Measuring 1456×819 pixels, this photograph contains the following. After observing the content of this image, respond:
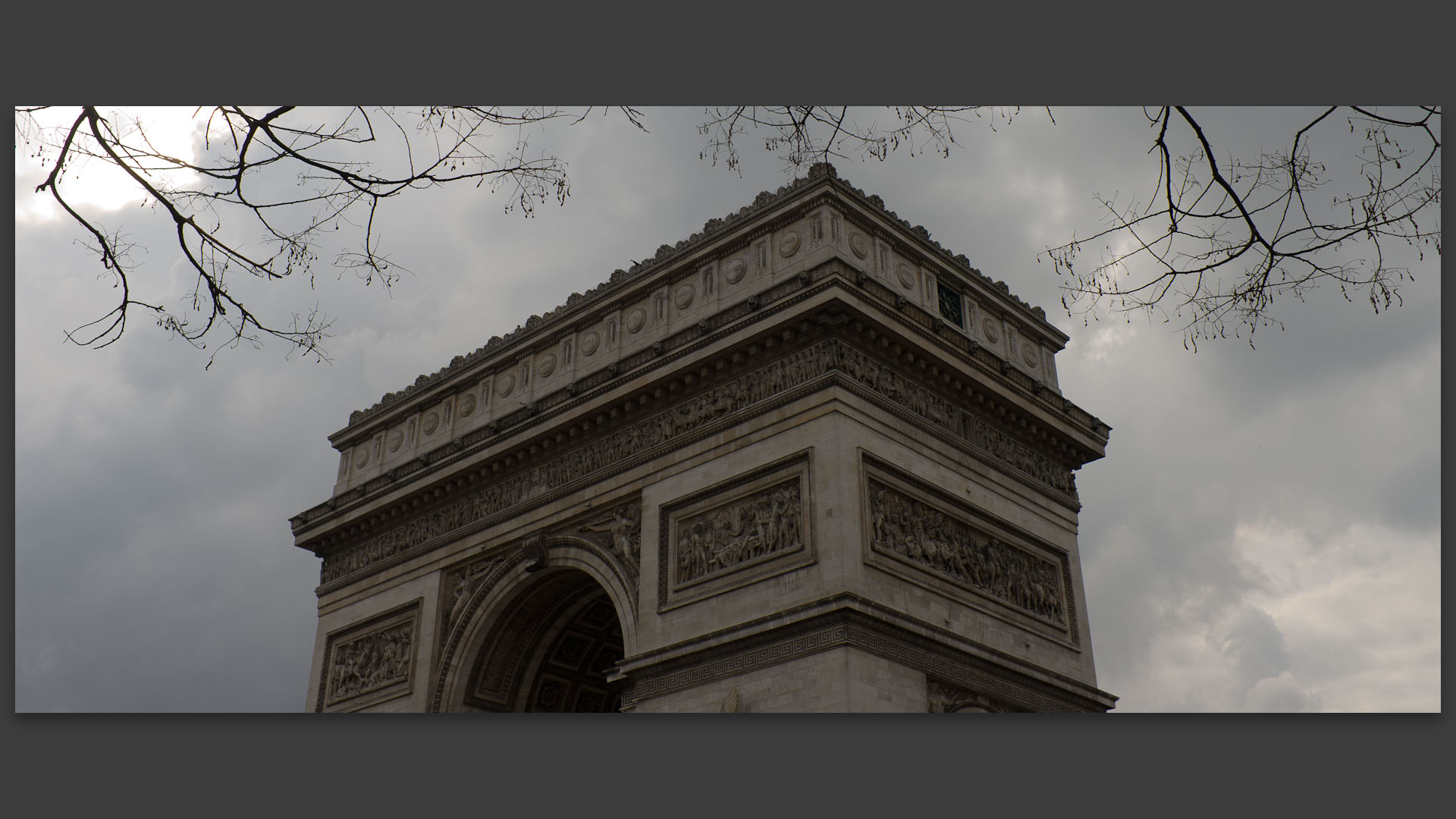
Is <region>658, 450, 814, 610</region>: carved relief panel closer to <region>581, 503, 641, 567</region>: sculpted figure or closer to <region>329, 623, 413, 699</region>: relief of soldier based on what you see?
<region>581, 503, 641, 567</region>: sculpted figure

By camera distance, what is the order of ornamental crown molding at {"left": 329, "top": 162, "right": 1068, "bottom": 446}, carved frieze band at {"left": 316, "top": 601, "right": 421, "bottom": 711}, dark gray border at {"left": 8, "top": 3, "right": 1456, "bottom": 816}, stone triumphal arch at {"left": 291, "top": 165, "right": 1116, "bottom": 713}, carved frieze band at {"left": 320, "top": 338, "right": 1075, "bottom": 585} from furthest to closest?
carved frieze band at {"left": 316, "top": 601, "right": 421, "bottom": 711}
ornamental crown molding at {"left": 329, "top": 162, "right": 1068, "bottom": 446}
carved frieze band at {"left": 320, "top": 338, "right": 1075, "bottom": 585}
stone triumphal arch at {"left": 291, "top": 165, "right": 1116, "bottom": 713}
dark gray border at {"left": 8, "top": 3, "right": 1456, "bottom": 816}

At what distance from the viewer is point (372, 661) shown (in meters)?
20.2

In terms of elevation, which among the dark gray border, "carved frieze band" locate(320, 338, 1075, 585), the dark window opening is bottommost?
the dark gray border

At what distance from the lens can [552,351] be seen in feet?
64.6

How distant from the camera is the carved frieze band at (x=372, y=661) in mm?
19672

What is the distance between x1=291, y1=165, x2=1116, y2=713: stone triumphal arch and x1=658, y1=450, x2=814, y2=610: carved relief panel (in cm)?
3

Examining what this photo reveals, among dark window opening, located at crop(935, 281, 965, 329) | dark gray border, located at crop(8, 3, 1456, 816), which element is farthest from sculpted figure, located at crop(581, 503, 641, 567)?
dark gray border, located at crop(8, 3, 1456, 816)

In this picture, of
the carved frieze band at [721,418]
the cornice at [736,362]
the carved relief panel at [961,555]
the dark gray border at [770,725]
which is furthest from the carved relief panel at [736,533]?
the dark gray border at [770,725]

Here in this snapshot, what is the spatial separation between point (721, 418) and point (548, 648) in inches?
214

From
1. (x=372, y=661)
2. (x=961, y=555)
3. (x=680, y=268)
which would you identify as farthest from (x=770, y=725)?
(x=372, y=661)

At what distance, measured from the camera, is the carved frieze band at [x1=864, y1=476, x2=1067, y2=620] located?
15.1 meters

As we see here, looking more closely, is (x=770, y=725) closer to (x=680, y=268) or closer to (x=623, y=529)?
(x=623, y=529)

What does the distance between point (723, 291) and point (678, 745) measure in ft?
30.3
